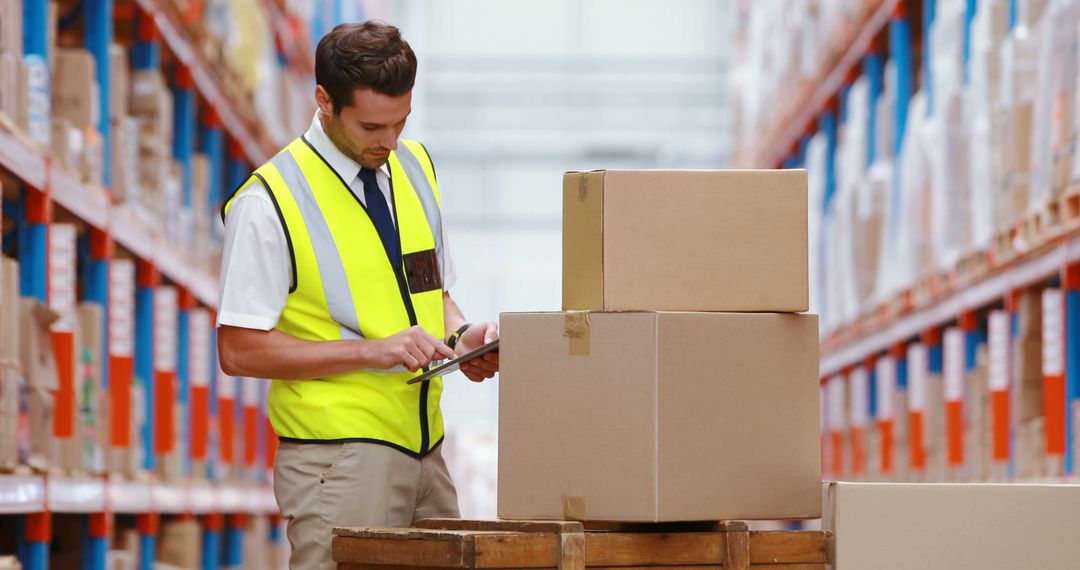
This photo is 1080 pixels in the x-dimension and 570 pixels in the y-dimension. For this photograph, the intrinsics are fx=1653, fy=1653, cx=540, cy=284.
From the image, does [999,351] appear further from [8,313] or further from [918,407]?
[8,313]

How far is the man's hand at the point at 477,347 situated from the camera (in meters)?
3.38

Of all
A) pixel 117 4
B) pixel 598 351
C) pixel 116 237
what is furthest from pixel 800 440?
pixel 117 4

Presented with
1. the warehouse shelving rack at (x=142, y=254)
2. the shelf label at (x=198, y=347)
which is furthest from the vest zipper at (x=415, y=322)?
the shelf label at (x=198, y=347)

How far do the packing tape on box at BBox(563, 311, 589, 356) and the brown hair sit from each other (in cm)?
59

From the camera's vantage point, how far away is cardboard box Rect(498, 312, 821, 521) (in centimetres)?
308

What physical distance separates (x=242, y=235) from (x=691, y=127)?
16697mm

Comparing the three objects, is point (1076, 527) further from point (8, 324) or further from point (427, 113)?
point (427, 113)

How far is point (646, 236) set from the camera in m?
3.16

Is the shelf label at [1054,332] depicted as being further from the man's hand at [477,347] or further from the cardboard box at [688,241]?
the man's hand at [477,347]

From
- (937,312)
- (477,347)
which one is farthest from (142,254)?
(477,347)

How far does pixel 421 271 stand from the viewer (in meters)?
3.49

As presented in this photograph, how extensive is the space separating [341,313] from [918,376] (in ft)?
15.5

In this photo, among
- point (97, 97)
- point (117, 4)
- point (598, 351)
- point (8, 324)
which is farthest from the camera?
point (117, 4)

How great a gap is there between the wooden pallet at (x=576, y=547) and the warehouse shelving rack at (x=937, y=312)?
2.23m
